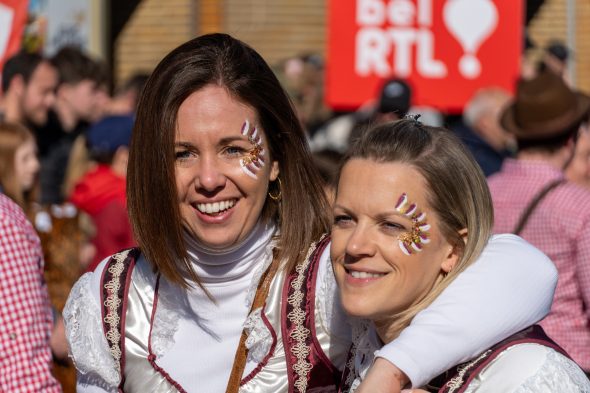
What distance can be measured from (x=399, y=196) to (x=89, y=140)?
3900mm

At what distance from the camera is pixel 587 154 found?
18.8 ft

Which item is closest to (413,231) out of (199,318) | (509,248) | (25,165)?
(509,248)

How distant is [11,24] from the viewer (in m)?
7.11

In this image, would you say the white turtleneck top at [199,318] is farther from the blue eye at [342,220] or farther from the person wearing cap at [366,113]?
the person wearing cap at [366,113]

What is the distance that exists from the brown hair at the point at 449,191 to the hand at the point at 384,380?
21cm

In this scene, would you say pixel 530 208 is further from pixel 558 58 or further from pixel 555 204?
pixel 558 58

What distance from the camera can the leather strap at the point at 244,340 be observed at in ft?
10.1

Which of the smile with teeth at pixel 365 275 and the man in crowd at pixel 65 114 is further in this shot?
the man in crowd at pixel 65 114

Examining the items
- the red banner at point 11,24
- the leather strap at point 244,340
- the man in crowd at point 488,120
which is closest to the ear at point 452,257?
the leather strap at point 244,340

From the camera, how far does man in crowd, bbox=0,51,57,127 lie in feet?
23.9

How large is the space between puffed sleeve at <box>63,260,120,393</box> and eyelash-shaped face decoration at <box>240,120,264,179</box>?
1.75 feet

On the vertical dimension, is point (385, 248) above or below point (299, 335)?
above

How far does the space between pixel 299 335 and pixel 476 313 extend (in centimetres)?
71

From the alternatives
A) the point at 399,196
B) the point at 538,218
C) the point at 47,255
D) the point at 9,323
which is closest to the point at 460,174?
the point at 399,196
